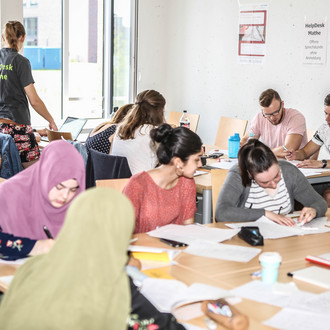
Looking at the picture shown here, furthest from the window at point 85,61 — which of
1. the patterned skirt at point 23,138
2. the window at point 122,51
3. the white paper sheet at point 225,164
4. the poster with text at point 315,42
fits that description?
the white paper sheet at point 225,164

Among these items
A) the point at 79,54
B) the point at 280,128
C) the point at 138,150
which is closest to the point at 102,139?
the point at 138,150

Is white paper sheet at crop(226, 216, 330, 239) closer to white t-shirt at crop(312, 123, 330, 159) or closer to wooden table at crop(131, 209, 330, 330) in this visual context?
wooden table at crop(131, 209, 330, 330)

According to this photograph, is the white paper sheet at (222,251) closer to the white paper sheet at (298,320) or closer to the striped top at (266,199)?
the white paper sheet at (298,320)

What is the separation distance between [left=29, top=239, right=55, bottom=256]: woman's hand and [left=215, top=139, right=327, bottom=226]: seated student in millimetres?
1012

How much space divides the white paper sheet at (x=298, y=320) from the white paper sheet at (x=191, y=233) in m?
0.73

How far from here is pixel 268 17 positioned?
19.2 feet

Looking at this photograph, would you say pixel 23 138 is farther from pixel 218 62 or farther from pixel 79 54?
pixel 218 62

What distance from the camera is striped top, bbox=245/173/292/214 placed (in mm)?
3076

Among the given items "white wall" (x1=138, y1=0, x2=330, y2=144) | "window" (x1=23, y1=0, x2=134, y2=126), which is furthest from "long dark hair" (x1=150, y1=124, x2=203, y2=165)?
"window" (x1=23, y1=0, x2=134, y2=126)

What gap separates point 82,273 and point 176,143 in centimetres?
175

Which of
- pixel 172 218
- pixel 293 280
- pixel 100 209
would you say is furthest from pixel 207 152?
pixel 100 209

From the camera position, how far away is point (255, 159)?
290 centimetres

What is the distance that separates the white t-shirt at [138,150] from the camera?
3.86 meters

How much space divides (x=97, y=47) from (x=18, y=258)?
525cm
